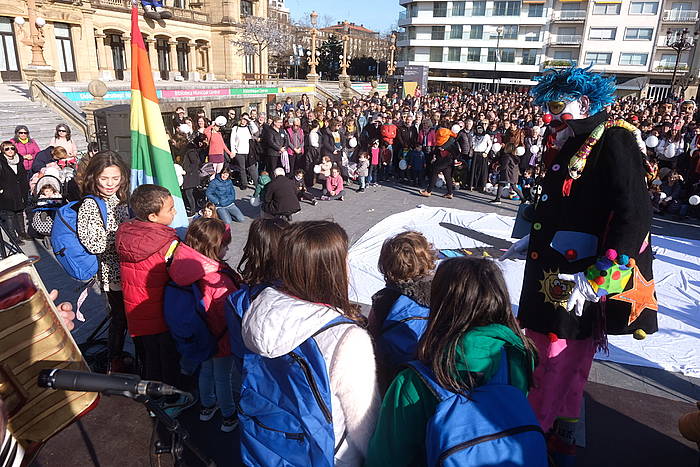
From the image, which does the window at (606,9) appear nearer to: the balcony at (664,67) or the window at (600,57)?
the window at (600,57)

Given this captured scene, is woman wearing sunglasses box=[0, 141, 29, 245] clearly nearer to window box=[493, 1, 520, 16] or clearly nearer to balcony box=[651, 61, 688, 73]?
window box=[493, 1, 520, 16]

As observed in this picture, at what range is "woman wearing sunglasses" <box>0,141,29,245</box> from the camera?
5980 mm

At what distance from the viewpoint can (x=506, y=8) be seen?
4934 cm

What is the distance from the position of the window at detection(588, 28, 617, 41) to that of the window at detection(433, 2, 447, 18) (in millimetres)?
15794

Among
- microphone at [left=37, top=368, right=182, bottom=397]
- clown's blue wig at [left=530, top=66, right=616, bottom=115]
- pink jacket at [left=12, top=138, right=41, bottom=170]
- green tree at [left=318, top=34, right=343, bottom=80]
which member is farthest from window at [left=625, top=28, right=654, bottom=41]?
microphone at [left=37, top=368, right=182, bottom=397]

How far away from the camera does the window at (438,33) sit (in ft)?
174

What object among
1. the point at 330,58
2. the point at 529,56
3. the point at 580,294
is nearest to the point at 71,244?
the point at 580,294

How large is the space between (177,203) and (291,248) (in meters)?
2.33

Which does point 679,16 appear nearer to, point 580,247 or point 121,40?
point 121,40

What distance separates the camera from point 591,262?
7.39ft

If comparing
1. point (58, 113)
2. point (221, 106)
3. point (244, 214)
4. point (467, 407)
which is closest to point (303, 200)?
point (244, 214)

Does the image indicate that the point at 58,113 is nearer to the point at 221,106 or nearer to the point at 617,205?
the point at 221,106

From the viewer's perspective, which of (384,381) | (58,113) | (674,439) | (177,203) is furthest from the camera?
(58,113)

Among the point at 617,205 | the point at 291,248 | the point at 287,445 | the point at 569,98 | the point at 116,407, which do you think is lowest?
the point at 116,407
